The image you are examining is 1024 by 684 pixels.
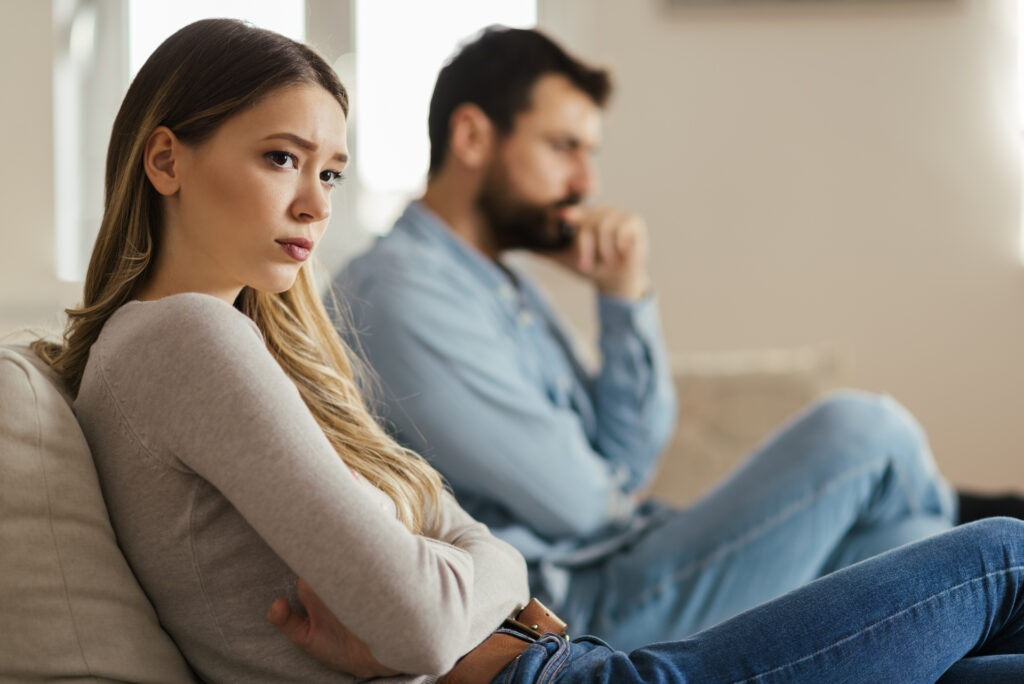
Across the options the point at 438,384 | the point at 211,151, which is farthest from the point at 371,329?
the point at 211,151

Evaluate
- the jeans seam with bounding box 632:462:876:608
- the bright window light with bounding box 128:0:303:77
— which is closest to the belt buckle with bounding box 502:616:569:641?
the jeans seam with bounding box 632:462:876:608

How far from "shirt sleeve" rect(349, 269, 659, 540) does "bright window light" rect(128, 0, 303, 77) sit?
1.47m

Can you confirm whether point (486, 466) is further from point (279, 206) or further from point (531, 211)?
point (279, 206)

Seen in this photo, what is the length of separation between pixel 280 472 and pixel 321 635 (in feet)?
0.52

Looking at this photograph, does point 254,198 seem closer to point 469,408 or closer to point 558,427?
point 469,408

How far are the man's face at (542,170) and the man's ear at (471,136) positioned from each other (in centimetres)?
2

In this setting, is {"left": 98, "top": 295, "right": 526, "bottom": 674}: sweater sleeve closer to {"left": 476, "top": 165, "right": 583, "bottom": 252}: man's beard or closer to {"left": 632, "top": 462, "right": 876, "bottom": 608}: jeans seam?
{"left": 632, "top": 462, "right": 876, "bottom": 608}: jeans seam

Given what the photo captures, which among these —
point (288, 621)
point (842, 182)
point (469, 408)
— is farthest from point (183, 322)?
point (842, 182)

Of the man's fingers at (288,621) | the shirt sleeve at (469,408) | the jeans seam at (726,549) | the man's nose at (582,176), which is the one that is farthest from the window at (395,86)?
the man's fingers at (288,621)

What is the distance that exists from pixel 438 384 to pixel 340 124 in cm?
73

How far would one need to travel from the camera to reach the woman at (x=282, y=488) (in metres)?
0.87

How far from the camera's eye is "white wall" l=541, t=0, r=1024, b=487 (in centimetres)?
329

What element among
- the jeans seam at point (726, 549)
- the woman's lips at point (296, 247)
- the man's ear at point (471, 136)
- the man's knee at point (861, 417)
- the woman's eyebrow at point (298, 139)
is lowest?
the jeans seam at point (726, 549)

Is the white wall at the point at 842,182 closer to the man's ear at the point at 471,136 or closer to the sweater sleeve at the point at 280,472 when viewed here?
the man's ear at the point at 471,136
